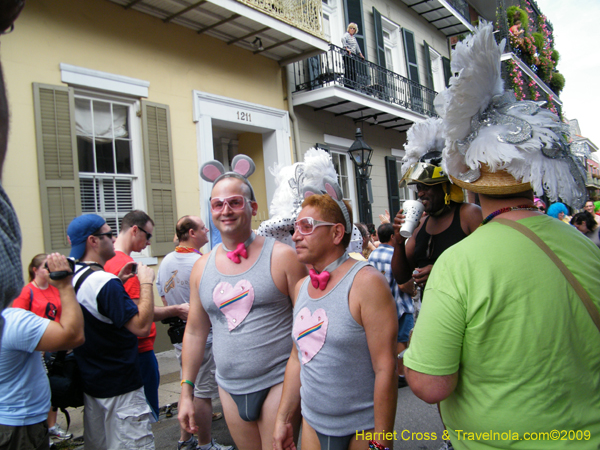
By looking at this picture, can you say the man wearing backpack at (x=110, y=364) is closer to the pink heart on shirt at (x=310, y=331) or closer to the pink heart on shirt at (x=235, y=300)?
the pink heart on shirt at (x=235, y=300)

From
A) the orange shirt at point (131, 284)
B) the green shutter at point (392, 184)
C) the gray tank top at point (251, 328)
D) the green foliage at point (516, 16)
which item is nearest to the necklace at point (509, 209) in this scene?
the gray tank top at point (251, 328)

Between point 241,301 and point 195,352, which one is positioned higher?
point 241,301

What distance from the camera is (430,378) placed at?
4.76 ft

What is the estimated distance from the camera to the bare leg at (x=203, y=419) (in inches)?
141

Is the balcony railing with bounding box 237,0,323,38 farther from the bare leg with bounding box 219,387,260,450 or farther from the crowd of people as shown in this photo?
the bare leg with bounding box 219,387,260,450

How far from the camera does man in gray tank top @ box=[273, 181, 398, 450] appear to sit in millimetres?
1923

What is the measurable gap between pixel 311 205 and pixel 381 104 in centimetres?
970

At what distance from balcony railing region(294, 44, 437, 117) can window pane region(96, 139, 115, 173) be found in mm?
4740

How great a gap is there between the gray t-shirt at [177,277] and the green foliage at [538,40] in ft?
69.4

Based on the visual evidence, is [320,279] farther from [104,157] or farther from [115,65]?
[115,65]

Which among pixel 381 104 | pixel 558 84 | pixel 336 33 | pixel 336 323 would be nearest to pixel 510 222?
pixel 336 323

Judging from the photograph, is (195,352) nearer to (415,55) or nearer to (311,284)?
(311,284)

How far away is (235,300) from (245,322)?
14 centimetres

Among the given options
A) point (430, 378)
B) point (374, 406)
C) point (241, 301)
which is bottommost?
point (374, 406)
